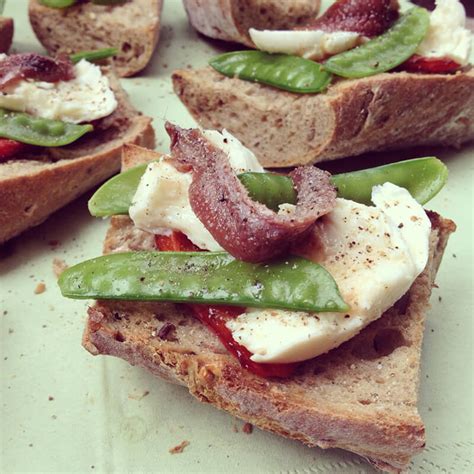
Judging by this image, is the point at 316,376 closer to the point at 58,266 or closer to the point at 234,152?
the point at 234,152

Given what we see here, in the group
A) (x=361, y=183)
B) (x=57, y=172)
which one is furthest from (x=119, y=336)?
(x=57, y=172)

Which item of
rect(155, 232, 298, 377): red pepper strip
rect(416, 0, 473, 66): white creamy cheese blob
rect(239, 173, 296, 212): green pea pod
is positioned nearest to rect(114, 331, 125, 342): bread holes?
rect(155, 232, 298, 377): red pepper strip

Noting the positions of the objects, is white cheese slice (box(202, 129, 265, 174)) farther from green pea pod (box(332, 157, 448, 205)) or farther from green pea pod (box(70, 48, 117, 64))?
green pea pod (box(70, 48, 117, 64))

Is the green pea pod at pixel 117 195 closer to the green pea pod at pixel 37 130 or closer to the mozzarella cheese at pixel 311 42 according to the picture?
the green pea pod at pixel 37 130

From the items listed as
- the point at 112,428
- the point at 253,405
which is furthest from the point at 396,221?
the point at 112,428

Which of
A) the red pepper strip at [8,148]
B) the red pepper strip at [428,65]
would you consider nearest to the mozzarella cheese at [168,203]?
the red pepper strip at [8,148]

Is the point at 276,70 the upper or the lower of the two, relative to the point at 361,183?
lower
